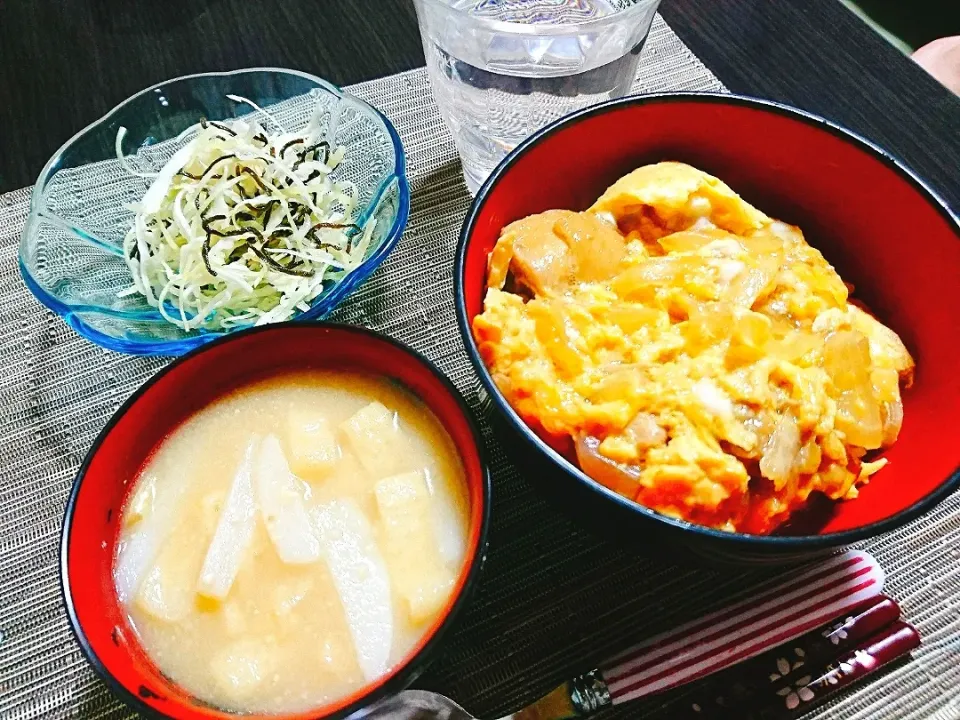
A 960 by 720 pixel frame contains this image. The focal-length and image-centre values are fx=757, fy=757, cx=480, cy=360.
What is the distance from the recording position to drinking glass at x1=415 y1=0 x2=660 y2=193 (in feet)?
4.36

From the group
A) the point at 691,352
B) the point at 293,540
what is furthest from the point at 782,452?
the point at 293,540

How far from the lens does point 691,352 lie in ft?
3.30

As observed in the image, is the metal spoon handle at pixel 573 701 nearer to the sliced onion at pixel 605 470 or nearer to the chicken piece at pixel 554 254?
the sliced onion at pixel 605 470

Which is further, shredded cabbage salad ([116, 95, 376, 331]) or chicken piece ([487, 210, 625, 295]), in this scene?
shredded cabbage salad ([116, 95, 376, 331])

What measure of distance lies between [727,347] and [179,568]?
0.77m

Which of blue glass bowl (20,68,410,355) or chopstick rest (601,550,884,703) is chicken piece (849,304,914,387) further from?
blue glass bowl (20,68,410,355)

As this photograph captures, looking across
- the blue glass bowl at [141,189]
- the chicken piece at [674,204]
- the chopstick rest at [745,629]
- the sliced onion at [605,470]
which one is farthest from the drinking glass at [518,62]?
the chopstick rest at [745,629]

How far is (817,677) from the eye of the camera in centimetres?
97

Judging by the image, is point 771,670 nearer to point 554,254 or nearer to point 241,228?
point 554,254

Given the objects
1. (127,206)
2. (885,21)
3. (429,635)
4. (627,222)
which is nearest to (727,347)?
(627,222)

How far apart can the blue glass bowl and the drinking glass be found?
0.17 metres

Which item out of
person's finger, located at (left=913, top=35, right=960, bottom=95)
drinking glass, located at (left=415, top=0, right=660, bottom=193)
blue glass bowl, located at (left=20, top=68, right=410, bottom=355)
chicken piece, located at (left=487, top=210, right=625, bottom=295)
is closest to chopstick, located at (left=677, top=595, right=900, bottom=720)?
chicken piece, located at (left=487, top=210, right=625, bottom=295)

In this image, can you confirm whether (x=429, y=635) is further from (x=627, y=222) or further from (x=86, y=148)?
(x=86, y=148)

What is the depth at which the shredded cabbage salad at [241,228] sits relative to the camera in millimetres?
1362
